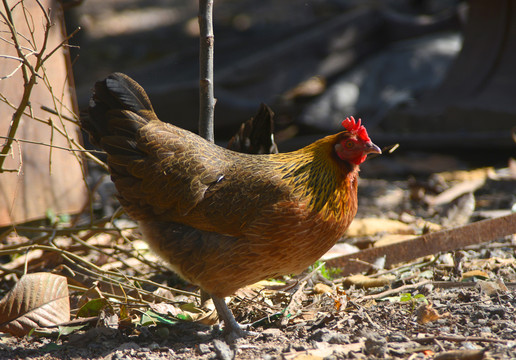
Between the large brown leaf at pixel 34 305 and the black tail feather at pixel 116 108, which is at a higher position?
the black tail feather at pixel 116 108

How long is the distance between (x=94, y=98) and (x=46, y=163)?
883mm

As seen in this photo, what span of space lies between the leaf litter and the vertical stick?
39.0 inches

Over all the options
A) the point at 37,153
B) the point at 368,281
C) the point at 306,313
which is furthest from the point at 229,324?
the point at 37,153

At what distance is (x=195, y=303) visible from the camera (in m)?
3.41

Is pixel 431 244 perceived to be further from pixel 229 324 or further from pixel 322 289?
pixel 229 324

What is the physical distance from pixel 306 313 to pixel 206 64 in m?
1.53

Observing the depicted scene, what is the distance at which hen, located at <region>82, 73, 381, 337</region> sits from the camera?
2836 mm

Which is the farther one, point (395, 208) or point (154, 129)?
point (395, 208)

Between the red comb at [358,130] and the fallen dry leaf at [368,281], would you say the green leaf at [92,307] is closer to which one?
the fallen dry leaf at [368,281]

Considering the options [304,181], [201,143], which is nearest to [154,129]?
[201,143]

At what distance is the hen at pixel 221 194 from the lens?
284cm

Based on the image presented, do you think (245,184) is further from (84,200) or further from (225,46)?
(225,46)

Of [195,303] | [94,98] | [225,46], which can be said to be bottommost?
[195,303]

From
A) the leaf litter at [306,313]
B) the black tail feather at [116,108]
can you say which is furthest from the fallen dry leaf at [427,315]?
the black tail feather at [116,108]
